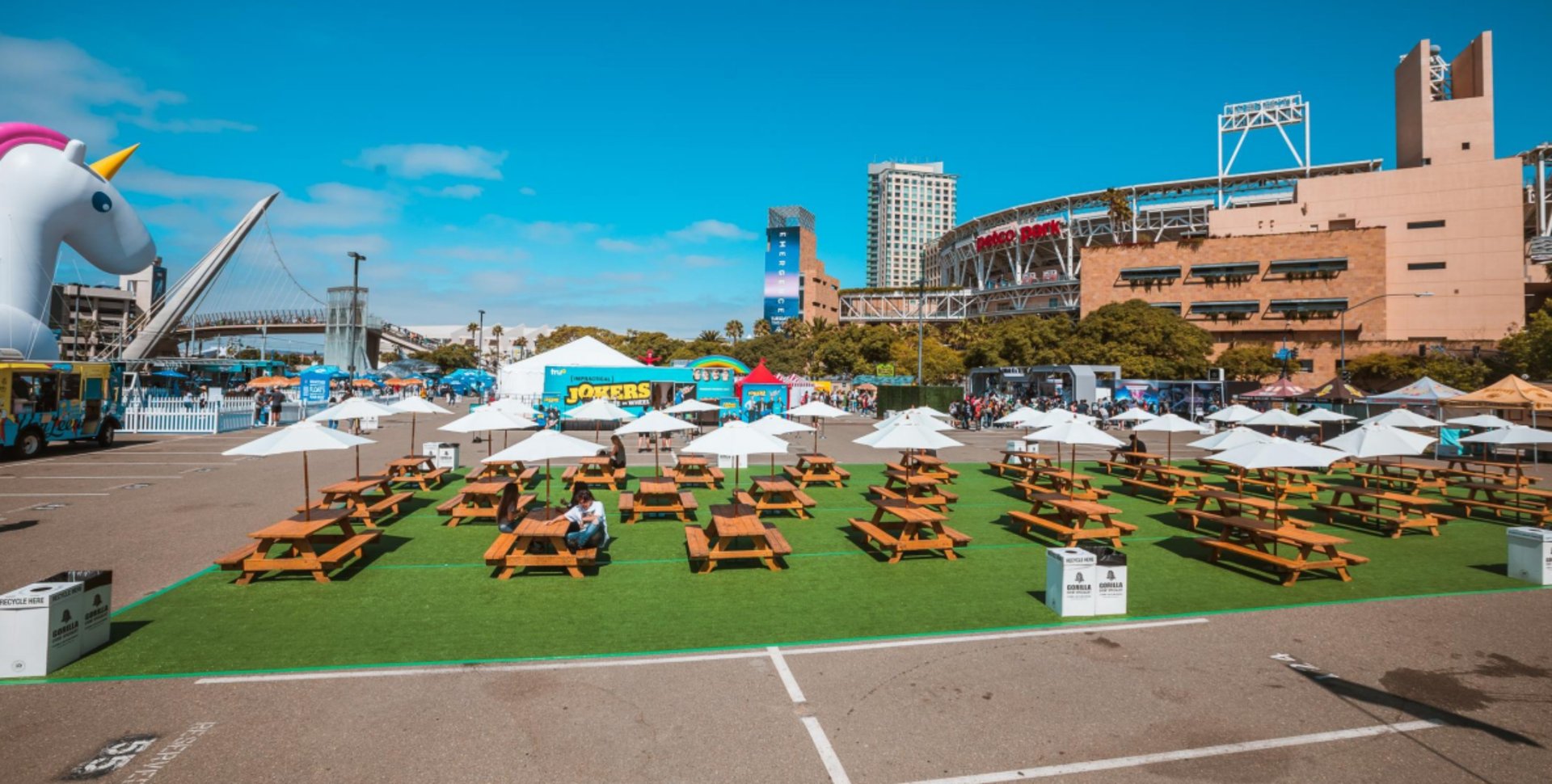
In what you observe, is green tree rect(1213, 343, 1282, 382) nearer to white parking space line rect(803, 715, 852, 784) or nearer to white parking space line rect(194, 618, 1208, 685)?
white parking space line rect(194, 618, 1208, 685)

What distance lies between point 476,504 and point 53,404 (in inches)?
681

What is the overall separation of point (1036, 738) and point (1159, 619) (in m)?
3.57

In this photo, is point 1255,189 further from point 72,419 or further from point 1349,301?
point 72,419

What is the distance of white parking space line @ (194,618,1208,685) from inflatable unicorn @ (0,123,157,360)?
105 feet

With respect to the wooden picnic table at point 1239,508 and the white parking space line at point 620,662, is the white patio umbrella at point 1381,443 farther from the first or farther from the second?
the white parking space line at point 620,662

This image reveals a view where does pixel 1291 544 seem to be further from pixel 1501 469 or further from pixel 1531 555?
pixel 1501 469

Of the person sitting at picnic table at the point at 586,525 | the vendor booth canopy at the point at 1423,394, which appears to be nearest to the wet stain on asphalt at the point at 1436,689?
the person sitting at picnic table at the point at 586,525

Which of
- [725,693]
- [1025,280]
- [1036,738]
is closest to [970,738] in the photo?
[1036,738]

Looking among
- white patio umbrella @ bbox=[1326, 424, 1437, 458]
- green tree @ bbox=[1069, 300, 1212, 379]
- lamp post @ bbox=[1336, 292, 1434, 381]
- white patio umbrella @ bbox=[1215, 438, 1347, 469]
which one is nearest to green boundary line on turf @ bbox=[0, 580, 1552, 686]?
white patio umbrella @ bbox=[1215, 438, 1347, 469]

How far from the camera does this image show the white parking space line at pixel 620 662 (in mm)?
5957

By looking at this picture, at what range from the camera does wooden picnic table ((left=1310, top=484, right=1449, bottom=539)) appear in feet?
39.7

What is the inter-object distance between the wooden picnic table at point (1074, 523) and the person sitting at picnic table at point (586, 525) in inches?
279

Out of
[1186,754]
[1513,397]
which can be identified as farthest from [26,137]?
[1513,397]

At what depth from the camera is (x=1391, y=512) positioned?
1381cm
